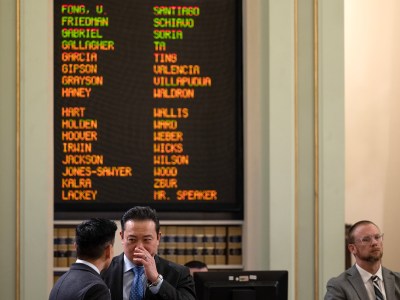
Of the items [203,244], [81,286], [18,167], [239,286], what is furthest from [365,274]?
[18,167]

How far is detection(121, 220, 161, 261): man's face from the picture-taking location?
4371 millimetres

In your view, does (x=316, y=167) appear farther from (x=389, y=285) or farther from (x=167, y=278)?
(x=167, y=278)

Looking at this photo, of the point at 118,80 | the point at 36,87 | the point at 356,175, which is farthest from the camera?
the point at 356,175

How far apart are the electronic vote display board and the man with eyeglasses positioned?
1.92m

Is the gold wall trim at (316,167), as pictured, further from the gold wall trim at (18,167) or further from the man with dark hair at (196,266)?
the gold wall trim at (18,167)

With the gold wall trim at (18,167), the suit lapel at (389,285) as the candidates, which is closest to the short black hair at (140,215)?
the suit lapel at (389,285)

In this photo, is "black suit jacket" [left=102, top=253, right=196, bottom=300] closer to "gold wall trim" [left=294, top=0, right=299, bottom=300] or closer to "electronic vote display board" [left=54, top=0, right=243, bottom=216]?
"gold wall trim" [left=294, top=0, right=299, bottom=300]

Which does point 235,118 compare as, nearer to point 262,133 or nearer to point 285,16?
point 262,133

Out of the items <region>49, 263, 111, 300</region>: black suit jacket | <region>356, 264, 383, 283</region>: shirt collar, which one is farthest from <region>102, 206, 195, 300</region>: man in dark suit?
<region>356, 264, 383, 283</region>: shirt collar

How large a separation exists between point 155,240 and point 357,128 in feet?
14.5

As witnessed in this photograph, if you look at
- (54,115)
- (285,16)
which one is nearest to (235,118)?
(285,16)

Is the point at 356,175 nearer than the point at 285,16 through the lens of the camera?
No

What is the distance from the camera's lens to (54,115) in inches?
272

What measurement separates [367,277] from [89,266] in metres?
1.90
